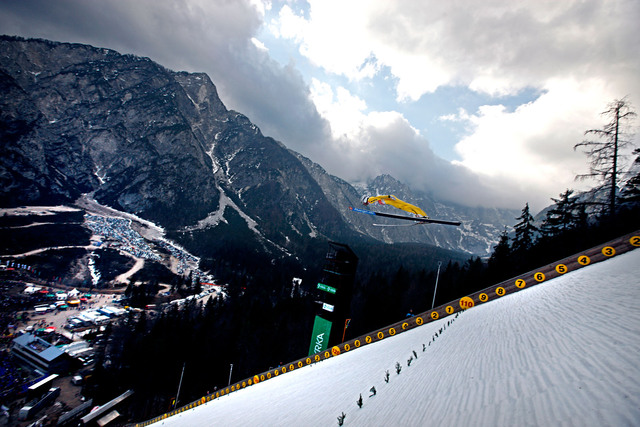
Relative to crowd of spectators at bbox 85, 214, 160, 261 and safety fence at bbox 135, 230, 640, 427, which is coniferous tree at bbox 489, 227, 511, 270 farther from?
crowd of spectators at bbox 85, 214, 160, 261

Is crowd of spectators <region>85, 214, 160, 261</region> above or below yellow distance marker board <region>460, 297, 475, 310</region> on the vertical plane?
below

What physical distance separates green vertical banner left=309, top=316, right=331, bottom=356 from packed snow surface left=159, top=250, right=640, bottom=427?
67.6 ft

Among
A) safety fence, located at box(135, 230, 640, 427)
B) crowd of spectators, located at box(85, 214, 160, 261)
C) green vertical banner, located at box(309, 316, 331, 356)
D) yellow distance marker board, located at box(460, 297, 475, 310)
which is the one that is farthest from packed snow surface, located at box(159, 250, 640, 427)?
crowd of spectators, located at box(85, 214, 160, 261)

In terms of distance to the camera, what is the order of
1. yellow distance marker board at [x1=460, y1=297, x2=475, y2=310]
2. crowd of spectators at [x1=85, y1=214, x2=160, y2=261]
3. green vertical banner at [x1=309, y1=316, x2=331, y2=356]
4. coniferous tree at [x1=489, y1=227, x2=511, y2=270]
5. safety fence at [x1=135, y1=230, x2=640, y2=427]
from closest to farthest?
safety fence at [x1=135, y1=230, x2=640, y2=427]
yellow distance marker board at [x1=460, y1=297, x2=475, y2=310]
green vertical banner at [x1=309, y1=316, x2=331, y2=356]
coniferous tree at [x1=489, y1=227, x2=511, y2=270]
crowd of spectators at [x1=85, y1=214, x2=160, y2=261]

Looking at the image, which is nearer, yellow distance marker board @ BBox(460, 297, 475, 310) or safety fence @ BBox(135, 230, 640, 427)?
safety fence @ BBox(135, 230, 640, 427)

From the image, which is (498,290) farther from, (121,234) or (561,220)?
(121,234)

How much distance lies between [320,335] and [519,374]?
28.2 m

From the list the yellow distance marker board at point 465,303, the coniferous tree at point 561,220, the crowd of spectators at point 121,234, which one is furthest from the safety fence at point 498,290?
the crowd of spectators at point 121,234

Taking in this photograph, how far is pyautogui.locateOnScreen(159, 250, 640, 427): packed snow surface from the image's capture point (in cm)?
354

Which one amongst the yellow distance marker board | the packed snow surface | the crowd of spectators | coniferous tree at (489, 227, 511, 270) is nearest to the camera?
the packed snow surface

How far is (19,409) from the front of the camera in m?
32.8

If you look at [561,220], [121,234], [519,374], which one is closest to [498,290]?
[519,374]

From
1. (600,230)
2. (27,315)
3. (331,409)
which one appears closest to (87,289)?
(27,315)

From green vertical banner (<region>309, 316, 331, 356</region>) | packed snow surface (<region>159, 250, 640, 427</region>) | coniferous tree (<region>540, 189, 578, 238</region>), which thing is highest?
coniferous tree (<region>540, 189, 578, 238</region>)
